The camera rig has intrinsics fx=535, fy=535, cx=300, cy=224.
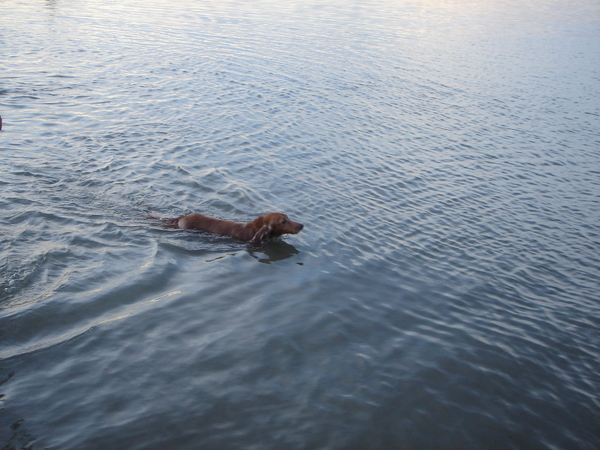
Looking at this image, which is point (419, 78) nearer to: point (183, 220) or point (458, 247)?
point (458, 247)

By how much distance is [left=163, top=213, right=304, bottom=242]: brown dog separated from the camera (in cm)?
896

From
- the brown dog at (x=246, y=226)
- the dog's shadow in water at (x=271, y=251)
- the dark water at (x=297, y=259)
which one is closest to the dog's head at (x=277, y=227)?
the brown dog at (x=246, y=226)

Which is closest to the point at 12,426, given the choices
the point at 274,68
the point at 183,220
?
the point at 183,220

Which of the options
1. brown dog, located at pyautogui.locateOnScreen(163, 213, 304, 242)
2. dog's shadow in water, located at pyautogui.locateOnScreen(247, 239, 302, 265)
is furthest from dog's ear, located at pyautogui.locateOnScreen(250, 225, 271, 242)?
dog's shadow in water, located at pyautogui.locateOnScreen(247, 239, 302, 265)

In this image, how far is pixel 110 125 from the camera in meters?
14.1

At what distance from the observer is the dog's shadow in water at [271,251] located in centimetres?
897

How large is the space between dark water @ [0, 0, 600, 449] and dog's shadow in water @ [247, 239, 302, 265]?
0.09m

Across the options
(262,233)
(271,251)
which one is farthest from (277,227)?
(271,251)

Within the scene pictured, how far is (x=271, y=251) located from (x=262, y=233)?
0.37 m

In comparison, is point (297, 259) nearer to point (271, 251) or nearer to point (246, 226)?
point (271, 251)

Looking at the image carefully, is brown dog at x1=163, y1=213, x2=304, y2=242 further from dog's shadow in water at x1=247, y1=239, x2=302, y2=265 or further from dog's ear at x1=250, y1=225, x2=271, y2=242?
dog's shadow in water at x1=247, y1=239, x2=302, y2=265

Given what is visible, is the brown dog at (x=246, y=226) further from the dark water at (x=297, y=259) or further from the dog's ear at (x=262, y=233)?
the dark water at (x=297, y=259)

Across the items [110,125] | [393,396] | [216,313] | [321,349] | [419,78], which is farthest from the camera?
[419,78]

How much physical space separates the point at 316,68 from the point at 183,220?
1404 cm
